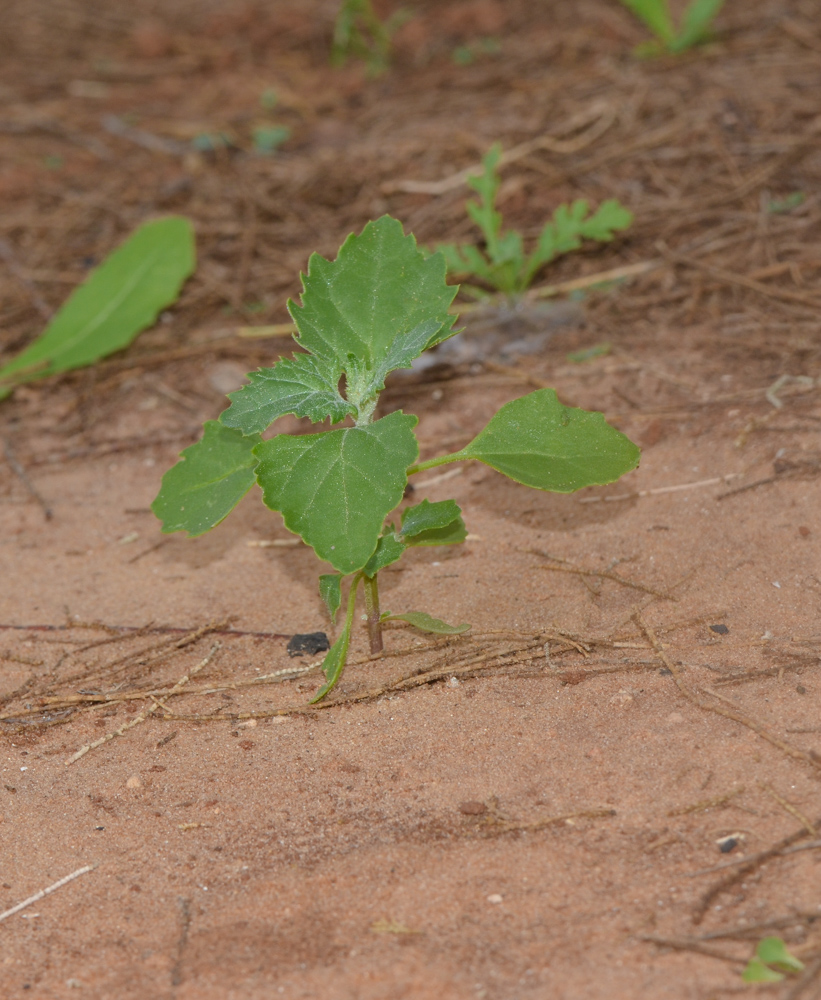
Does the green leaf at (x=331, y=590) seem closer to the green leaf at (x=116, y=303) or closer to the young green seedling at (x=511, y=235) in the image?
the young green seedling at (x=511, y=235)

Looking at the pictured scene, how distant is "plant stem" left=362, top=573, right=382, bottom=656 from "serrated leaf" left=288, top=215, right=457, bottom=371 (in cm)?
47

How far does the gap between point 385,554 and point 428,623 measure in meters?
0.18

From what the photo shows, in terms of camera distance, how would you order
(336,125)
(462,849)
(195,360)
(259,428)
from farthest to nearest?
(336,125) < (195,360) < (259,428) < (462,849)

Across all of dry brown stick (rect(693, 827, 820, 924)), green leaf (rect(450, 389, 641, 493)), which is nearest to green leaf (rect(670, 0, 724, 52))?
green leaf (rect(450, 389, 641, 493))

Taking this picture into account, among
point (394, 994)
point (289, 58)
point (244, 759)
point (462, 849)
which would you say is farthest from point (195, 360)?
point (289, 58)

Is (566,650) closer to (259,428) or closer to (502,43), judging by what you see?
(259,428)

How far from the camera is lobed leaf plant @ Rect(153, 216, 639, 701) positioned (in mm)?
1943

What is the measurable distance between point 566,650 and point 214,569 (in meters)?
1.05

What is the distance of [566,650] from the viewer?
2.19 m

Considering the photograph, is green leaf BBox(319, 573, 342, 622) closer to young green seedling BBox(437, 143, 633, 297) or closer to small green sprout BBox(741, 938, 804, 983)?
small green sprout BBox(741, 938, 804, 983)

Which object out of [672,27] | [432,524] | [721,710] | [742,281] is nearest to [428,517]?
[432,524]

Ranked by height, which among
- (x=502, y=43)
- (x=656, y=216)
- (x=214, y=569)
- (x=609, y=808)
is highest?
(x=502, y=43)

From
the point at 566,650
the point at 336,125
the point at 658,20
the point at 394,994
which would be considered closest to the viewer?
the point at 394,994

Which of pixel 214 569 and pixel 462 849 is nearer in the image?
pixel 462 849
